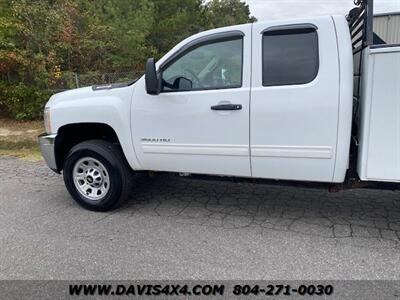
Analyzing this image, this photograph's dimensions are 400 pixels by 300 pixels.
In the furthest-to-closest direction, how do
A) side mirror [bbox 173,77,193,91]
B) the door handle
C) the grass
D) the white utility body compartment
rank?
1. the grass
2. side mirror [bbox 173,77,193,91]
3. the door handle
4. the white utility body compartment

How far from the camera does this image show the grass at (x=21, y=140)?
744 cm

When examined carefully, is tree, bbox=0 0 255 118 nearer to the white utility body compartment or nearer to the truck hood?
the truck hood

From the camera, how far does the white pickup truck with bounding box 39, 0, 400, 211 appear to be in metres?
3.20

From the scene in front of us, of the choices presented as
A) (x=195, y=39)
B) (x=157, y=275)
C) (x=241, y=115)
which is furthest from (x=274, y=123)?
(x=157, y=275)

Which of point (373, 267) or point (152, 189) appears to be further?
point (152, 189)

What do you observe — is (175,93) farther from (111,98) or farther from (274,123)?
(274,123)

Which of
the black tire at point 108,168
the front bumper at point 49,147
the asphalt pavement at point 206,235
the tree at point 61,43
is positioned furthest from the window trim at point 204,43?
the tree at point 61,43

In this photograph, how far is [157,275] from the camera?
3023 mm

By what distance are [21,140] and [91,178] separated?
4494mm

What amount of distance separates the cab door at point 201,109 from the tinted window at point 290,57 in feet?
0.63

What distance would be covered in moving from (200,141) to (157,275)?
4.45 ft

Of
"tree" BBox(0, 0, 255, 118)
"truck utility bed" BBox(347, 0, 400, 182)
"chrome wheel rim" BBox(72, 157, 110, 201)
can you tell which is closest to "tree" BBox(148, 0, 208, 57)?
"tree" BBox(0, 0, 255, 118)

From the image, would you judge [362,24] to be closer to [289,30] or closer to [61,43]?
[289,30]

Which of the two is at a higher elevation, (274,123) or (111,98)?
(111,98)
